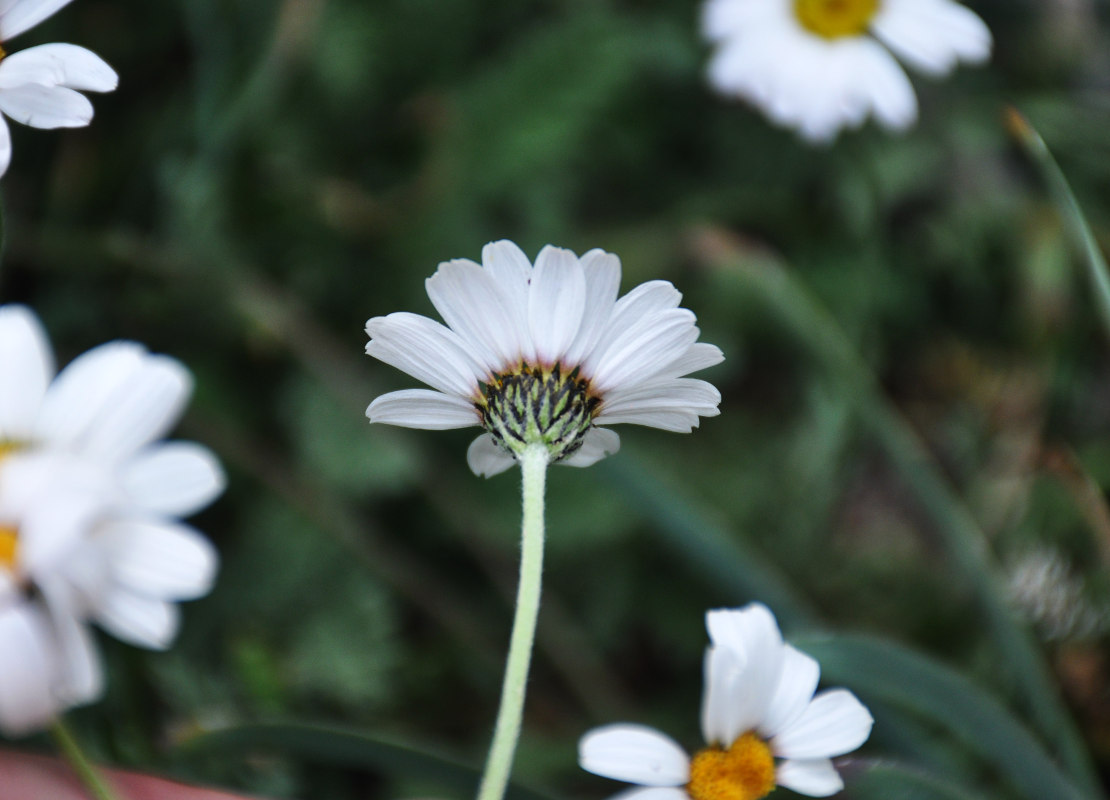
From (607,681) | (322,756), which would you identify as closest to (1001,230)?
(607,681)

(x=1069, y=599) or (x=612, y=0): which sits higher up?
(x=612, y=0)

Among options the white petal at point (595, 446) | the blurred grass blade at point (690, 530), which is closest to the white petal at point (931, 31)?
the blurred grass blade at point (690, 530)

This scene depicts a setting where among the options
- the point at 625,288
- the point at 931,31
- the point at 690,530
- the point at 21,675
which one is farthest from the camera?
the point at 625,288

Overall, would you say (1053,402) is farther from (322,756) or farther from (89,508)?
(89,508)

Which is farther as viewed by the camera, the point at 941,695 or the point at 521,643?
the point at 941,695

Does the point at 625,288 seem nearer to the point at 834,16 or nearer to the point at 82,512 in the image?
the point at 834,16

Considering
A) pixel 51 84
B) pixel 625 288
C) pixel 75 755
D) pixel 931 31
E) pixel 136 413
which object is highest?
pixel 931 31

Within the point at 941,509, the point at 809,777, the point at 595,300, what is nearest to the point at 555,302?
the point at 595,300
